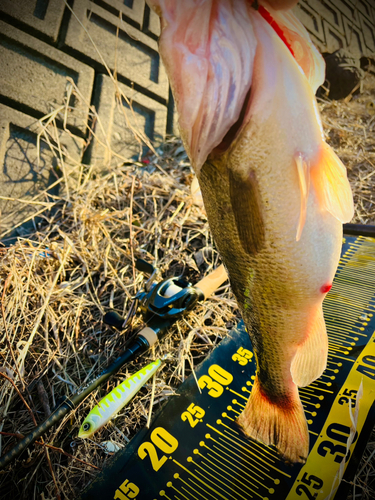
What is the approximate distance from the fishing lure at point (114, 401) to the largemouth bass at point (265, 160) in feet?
2.28

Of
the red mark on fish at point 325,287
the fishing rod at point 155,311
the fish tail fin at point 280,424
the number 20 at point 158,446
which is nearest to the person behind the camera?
the red mark on fish at point 325,287

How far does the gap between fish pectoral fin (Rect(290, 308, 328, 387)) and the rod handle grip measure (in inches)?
30.6

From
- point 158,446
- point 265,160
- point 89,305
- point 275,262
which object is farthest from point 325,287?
point 89,305

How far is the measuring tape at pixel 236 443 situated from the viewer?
3.57 ft

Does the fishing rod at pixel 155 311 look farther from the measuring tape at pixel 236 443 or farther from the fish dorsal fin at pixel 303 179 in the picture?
the fish dorsal fin at pixel 303 179

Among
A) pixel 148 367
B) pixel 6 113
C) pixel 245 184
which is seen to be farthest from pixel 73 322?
pixel 6 113

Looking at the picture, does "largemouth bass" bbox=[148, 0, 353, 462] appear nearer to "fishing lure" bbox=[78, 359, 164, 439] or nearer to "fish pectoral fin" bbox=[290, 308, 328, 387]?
"fish pectoral fin" bbox=[290, 308, 328, 387]

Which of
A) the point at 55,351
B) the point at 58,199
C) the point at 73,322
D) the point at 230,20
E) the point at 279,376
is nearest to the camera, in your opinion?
the point at 230,20

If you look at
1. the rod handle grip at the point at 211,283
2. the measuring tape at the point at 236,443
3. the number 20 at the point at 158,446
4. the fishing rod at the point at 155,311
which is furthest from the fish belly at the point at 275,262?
the rod handle grip at the point at 211,283

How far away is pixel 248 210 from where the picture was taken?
788 mm

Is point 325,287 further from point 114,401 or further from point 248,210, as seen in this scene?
point 114,401

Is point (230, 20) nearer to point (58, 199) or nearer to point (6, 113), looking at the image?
point (58, 199)

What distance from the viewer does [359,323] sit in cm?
154

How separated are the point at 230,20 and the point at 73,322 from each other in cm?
169
